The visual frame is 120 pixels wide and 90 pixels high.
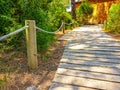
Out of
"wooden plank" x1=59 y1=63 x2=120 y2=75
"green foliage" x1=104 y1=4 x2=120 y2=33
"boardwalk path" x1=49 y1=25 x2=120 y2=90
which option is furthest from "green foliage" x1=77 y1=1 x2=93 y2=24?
"wooden plank" x1=59 y1=63 x2=120 y2=75

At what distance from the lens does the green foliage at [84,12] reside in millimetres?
18484

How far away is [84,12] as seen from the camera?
1877 cm

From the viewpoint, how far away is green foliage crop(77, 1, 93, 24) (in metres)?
18.5

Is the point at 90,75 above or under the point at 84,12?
under

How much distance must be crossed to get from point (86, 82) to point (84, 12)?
1578cm

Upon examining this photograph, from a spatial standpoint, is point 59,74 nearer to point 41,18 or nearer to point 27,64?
point 27,64

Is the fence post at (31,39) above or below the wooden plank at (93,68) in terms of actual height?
above

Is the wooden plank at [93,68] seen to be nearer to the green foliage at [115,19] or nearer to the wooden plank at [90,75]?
the wooden plank at [90,75]

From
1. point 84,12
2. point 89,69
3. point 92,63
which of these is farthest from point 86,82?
point 84,12

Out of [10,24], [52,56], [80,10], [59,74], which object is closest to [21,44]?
[10,24]

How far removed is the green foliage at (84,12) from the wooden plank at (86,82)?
15.2 metres

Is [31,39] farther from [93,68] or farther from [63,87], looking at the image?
[93,68]

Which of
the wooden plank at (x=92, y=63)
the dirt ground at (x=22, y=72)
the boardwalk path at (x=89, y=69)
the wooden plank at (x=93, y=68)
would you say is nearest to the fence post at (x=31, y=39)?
the dirt ground at (x=22, y=72)

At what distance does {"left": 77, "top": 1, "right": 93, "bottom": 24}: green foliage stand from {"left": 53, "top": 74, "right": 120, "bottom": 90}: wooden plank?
15.2 meters
